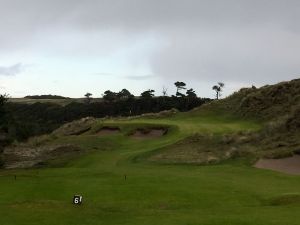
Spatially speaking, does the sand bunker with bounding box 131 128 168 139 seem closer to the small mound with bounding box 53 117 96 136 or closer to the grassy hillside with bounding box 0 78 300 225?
the grassy hillside with bounding box 0 78 300 225

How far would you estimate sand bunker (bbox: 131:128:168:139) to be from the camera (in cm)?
6731

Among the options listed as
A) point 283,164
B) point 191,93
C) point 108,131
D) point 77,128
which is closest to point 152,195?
point 283,164

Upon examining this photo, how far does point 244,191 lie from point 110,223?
1069 centimetres

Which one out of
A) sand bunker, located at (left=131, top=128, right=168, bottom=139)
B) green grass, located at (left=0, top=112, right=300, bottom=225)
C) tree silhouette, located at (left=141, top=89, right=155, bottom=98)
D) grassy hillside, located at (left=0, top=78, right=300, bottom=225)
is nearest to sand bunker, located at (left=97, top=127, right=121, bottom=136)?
grassy hillside, located at (left=0, top=78, right=300, bottom=225)

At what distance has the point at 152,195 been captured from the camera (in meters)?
30.2

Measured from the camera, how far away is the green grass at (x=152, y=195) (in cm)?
2331

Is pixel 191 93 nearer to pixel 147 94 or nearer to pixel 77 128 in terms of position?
pixel 147 94

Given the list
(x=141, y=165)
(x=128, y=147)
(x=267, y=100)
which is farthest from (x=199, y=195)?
(x=267, y=100)

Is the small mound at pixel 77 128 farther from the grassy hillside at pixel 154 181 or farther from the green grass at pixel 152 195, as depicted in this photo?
the green grass at pixel 152 195

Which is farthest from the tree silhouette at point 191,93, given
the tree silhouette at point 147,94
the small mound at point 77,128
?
the small mound at point 77,128

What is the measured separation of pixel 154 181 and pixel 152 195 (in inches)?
183

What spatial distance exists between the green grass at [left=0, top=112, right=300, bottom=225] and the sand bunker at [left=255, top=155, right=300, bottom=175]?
4.90ft

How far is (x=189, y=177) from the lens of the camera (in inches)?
1452

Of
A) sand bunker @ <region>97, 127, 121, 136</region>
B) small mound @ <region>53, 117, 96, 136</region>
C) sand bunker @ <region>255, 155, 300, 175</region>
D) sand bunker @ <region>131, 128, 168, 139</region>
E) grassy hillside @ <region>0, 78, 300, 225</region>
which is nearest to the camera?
grassy hillside @ <region>0, 78, 300, 225</region>
